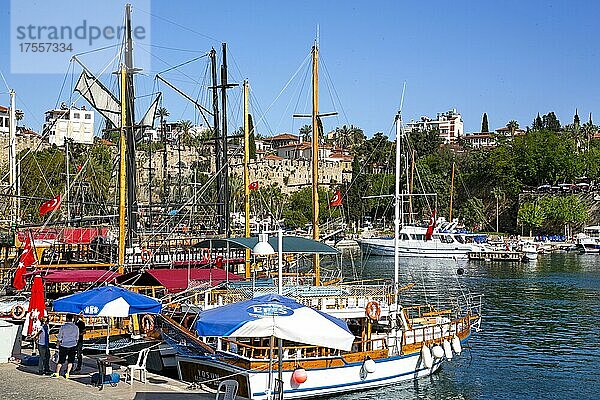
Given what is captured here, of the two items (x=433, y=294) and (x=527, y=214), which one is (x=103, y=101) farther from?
(x=527, y=214)

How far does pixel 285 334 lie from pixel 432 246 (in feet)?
259

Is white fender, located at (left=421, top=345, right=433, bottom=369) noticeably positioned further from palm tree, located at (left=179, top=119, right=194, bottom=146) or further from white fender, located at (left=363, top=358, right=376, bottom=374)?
palm tree, located at (left=179, top=119, right=194, bottom=146)

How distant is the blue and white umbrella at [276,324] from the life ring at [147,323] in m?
10.0

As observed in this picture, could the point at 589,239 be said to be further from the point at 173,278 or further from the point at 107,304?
the point at 107,304

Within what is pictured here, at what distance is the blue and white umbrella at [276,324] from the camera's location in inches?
720

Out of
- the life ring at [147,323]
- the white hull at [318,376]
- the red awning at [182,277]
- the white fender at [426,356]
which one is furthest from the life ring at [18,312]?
the white fender at [426,356]

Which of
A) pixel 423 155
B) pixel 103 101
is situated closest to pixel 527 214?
pixel 423 155

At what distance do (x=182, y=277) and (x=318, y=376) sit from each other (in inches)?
372

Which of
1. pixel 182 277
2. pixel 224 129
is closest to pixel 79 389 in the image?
pixel 182 277

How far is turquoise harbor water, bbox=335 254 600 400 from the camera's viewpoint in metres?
28.6

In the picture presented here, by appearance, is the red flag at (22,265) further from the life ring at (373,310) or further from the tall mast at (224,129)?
the tall mast at (224,129)

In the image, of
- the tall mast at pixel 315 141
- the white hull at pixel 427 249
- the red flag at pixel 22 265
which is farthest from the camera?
the white hull at pixel 427 249

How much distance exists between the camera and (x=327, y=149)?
174m

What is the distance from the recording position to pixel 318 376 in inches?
975
